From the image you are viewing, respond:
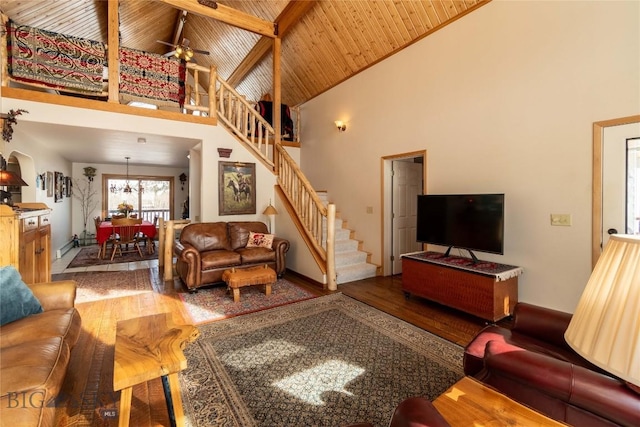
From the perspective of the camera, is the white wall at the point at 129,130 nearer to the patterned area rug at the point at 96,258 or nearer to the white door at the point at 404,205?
the patterned area rug at the point at 96,258

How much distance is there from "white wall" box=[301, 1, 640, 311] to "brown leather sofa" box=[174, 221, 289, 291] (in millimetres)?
2858

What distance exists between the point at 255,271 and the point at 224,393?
2091 millimetres

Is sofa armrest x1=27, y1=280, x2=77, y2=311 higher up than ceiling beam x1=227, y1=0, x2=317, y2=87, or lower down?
lower down

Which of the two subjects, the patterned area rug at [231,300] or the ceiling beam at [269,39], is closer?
the patterned area rug at [231,300]

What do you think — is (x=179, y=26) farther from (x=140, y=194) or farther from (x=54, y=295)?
(x=54, y=295)

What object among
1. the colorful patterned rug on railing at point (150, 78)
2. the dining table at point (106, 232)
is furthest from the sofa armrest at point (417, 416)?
the dining table at point (106, 232)

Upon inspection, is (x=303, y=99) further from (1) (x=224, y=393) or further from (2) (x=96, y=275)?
(1) (x=224, y=393)

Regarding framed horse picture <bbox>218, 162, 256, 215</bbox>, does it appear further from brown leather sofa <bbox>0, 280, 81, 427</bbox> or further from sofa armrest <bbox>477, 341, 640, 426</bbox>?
sofa armrest <bbox>477, 341, 640, 426</bbox>

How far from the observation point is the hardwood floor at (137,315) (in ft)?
5.99

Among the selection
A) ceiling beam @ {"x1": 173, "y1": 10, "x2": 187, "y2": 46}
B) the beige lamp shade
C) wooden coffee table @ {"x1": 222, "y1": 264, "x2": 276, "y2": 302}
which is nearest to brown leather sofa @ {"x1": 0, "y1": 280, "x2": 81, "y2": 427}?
wooden coffee table @ {"x1": 222, "y1": 264, "x2": 276, "y2": 302}

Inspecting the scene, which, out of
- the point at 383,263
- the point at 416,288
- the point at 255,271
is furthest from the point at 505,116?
the point at 255,271

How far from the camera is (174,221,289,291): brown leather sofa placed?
4.20 m

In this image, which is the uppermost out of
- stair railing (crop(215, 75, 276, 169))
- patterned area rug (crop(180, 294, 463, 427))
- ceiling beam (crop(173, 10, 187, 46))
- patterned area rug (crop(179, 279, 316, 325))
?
ceiling beam (crop(173, 10, 187, 46))

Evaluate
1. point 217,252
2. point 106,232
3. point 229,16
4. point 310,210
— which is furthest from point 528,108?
point 106,232
